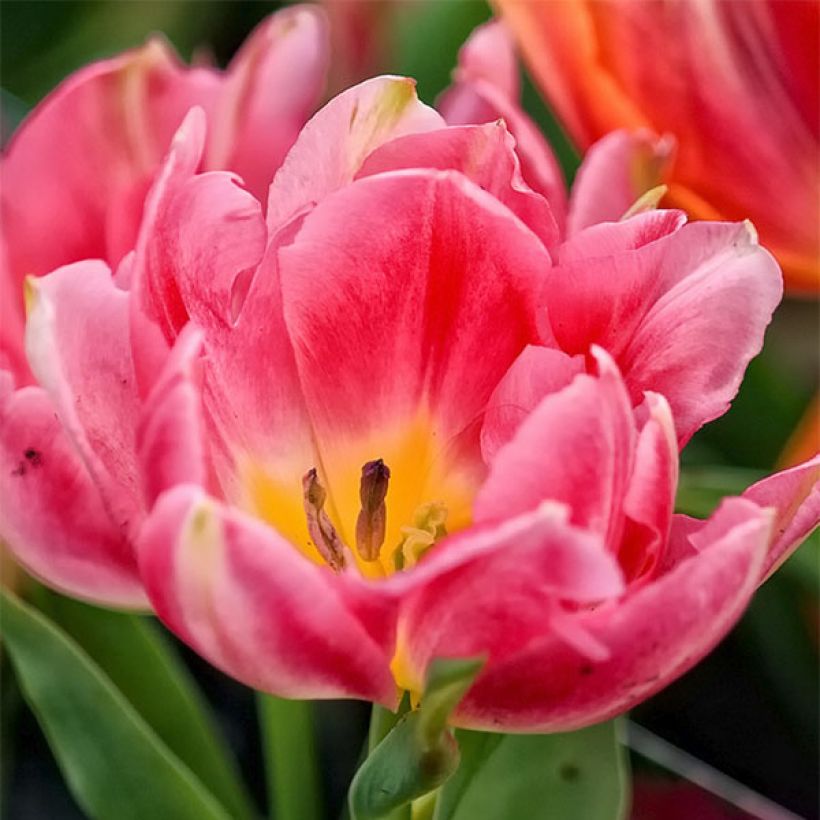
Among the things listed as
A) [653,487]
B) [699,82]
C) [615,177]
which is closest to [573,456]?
[653,487]

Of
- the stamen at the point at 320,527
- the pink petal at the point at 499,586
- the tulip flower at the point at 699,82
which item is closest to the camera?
the pink petal at the point at 499,586

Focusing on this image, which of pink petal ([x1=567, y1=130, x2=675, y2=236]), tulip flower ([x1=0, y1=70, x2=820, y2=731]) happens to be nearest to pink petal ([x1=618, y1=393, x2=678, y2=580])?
tulip flower ([x1=0, y1=70, x2=820, y2=731])

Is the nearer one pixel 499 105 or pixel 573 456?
pixel 573 456

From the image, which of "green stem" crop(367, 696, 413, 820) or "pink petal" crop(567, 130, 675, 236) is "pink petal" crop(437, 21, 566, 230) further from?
"green stem" crop(367, 696, 413, 820)

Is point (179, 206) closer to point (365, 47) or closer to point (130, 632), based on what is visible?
point (130, 632)

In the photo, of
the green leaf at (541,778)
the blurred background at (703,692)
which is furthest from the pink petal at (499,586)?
the blurred background at (703,692)

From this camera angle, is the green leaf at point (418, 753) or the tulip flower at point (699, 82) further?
the tulip flower at point (699, 82)

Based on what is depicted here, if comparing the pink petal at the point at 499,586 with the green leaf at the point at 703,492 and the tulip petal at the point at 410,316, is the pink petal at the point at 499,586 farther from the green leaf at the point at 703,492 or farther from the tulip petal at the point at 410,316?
the green leaf at the point at 703,492

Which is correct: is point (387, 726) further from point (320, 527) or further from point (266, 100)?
point (266, 100)
